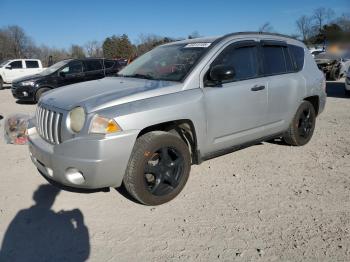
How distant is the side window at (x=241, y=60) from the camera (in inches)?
167

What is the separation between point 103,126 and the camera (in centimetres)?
321

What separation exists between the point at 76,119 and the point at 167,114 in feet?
2.96

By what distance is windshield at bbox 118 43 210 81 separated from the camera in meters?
4.07

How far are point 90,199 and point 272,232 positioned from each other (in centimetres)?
197

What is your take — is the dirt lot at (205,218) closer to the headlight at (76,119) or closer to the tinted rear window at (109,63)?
the headlight at (76,119)

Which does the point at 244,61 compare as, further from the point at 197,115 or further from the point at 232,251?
the point at 232,251

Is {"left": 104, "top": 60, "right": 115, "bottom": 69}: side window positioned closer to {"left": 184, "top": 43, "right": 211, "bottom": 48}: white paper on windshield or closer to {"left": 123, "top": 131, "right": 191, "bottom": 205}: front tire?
{"left": 184, "top": 43, "right": 211, "bottom": 48}: white paper on windshield

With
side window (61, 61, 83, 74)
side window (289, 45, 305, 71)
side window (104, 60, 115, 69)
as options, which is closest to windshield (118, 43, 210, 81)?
side window (289, 45, 305, 71)

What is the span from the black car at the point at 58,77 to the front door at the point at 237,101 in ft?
24.2

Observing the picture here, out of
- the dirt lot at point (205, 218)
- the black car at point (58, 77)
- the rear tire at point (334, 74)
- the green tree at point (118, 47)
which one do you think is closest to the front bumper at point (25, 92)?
the black car at point (58, 77)

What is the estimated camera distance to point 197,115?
12.5 ft

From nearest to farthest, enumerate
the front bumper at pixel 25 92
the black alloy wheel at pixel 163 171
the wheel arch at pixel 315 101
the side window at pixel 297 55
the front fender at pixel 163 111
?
the front fender at pixel 163 111, the black alloy wheel at pixel 163 171, the side window at pixel 297 55, the wheel arch at pixel 315 101, the front bumper at pixel 25 92

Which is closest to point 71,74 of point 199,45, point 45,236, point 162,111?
point 199,45

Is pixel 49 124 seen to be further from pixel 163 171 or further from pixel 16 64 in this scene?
pixel 16 64
